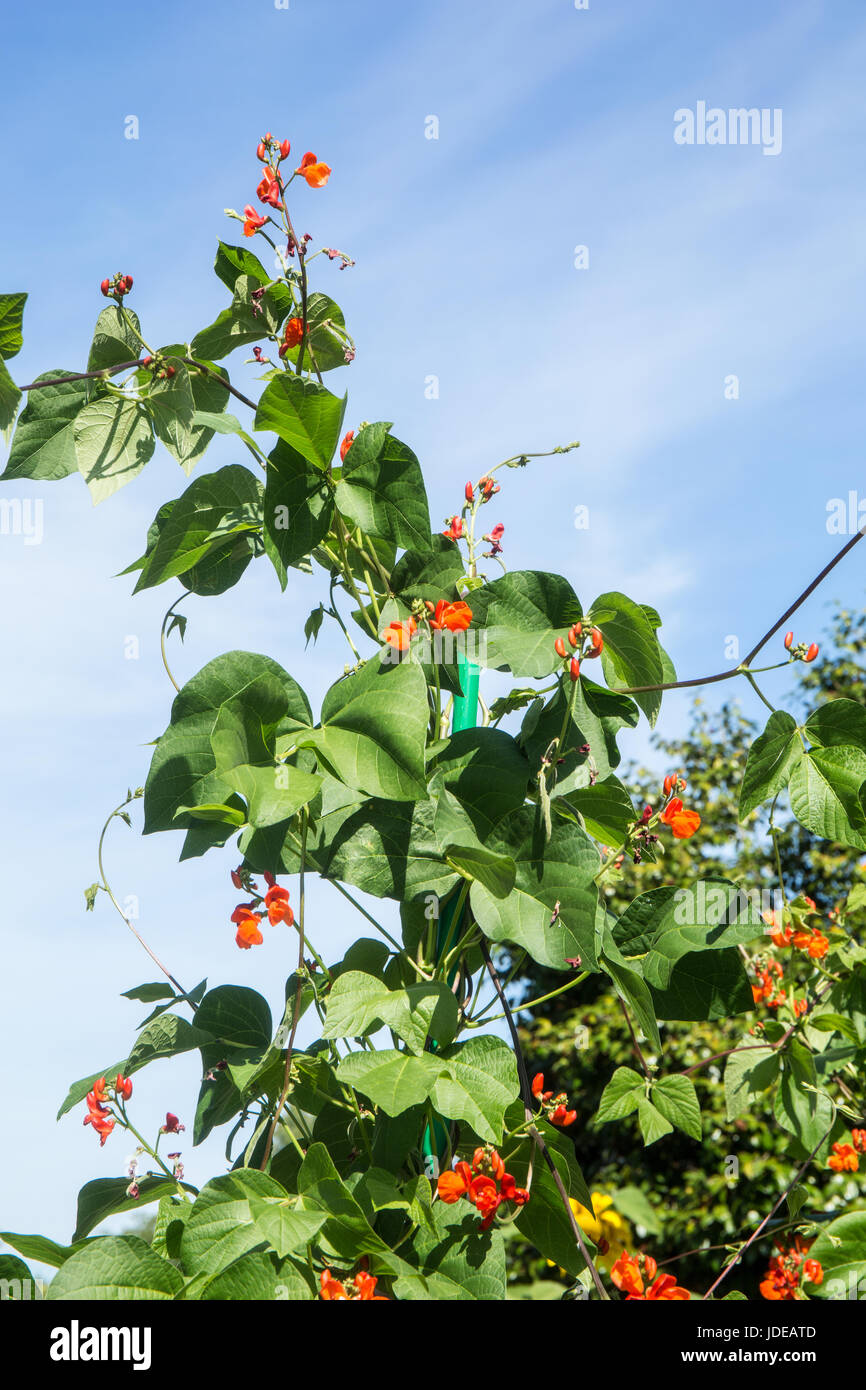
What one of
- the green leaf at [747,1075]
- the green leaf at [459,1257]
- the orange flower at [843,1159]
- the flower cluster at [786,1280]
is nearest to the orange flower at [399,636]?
the green leaf at [459,1257]

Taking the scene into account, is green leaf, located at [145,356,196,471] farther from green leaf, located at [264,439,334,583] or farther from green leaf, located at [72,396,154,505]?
green leaf, located at [264,439,334,583]

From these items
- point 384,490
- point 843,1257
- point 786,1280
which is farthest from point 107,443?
point 786,1280

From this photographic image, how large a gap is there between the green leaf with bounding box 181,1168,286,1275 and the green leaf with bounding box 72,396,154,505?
3.12ft

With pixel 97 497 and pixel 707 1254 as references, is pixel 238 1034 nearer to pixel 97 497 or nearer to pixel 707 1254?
pixel 97 497

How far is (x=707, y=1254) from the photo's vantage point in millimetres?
5238

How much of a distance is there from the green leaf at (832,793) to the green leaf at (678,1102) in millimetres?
422

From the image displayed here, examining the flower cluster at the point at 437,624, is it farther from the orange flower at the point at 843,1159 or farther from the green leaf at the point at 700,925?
the orange flower at the point at 843,1159

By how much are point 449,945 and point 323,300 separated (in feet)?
3.09

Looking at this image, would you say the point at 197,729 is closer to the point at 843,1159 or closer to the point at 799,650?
the point at 799,650

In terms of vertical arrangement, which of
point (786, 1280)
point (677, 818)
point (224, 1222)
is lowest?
point (786, 1280)

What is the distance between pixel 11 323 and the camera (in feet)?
4.68

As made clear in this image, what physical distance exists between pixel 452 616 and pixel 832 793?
67 cm

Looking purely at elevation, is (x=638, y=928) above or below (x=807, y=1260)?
above
